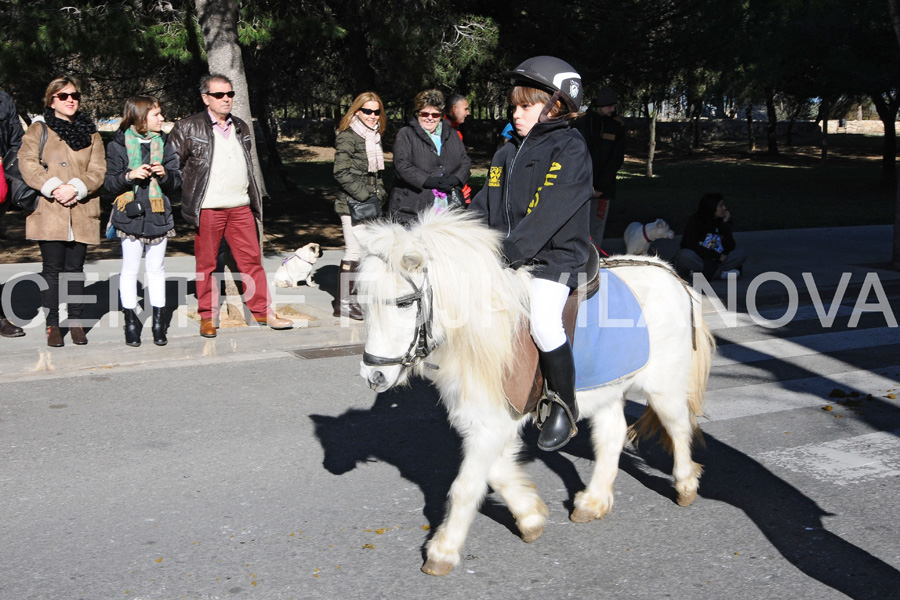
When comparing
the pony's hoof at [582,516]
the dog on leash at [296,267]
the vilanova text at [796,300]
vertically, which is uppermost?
the dog on leash at [296,267]

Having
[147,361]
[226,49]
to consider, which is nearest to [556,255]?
[147,361]

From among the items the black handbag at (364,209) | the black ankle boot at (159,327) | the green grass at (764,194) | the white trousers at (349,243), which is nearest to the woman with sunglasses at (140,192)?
the black ankle boot at (159,327)

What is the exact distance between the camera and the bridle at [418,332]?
351 centimetres

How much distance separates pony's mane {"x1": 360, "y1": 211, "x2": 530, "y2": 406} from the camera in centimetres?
353

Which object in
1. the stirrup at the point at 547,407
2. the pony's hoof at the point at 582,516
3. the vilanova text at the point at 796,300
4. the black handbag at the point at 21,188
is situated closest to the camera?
the stirrup at the point at 547,407

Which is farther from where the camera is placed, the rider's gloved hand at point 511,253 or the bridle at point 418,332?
the rider's gloved hand at point 511,253

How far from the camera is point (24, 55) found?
1174cm

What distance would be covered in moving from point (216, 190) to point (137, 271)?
3.25 ft

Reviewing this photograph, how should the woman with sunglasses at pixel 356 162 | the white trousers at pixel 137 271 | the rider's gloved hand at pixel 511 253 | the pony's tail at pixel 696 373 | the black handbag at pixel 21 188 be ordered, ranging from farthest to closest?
the woman with sunglasses at pixel 356 162
the white trousers at pixel 137 271
the black handbag at pixel 21 188
the pony's tail at pixel 696 373
the rider's gloved hand at pixel 511 253

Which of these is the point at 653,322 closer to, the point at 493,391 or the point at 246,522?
the point at 493,391

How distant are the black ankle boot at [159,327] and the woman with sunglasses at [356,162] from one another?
1770 mm

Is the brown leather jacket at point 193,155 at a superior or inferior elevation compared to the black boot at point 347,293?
superior

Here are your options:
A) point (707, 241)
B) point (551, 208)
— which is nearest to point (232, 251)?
point (551, 208)

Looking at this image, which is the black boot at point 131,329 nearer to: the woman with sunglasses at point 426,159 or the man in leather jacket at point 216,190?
the man in leather jacket at point 216,190
